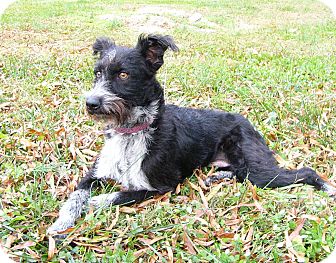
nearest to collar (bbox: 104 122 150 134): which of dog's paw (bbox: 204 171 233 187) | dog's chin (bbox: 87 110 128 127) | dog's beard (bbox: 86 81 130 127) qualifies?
dog's chin (bbox: 87 110 128 127)

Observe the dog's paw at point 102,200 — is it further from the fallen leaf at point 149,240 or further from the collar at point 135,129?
the collar at point 135,129

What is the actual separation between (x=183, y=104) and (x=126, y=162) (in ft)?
7.80

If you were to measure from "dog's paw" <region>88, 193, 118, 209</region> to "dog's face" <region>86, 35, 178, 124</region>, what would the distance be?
82cm

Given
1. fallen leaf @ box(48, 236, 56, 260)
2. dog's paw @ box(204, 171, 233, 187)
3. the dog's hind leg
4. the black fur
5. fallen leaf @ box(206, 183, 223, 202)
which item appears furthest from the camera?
dog's paw @ box(204, 171, 233, 187)

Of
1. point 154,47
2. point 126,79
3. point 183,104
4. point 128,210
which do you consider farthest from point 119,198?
point 183,104

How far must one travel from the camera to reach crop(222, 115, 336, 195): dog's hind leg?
4863mm

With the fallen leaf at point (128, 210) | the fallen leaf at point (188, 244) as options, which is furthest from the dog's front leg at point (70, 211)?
the fallen leaf at point (188, 244)

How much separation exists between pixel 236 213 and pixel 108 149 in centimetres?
164

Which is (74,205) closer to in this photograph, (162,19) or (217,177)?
(217,177)

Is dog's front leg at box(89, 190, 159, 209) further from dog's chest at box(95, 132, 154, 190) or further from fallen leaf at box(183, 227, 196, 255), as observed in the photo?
fallen leaf at box(183, 227, 196, 255)

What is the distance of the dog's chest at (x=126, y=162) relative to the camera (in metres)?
4.67

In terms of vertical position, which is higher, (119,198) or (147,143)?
(147,143)

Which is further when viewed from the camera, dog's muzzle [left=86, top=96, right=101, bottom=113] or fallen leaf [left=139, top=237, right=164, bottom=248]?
dog's muzzle [left=86, top=96, right=101, bottom=113]

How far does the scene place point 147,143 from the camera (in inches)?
186
